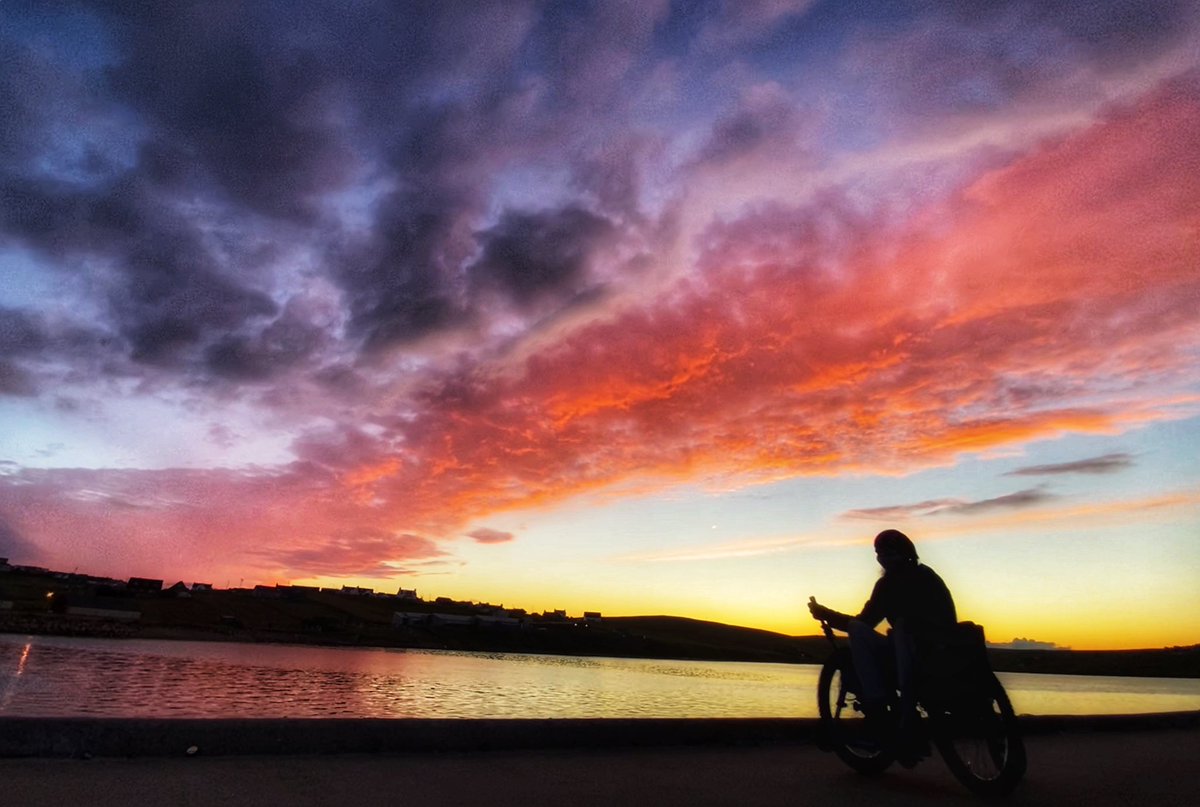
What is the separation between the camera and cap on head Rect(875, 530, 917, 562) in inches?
237

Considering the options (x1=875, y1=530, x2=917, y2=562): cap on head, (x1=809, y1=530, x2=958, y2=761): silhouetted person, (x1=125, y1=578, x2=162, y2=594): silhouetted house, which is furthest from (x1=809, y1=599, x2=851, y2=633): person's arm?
(x1=125, y1=578, x2=162, y2=594): silhouetted house

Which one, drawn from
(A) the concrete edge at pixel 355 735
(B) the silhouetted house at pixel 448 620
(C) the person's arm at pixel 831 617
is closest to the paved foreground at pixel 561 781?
(A) the concrete edge at pixel 355 735

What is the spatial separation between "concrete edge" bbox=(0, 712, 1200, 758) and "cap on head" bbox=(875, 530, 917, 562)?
274cm

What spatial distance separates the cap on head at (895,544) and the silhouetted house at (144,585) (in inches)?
8011

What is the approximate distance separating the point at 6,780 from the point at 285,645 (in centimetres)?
13824

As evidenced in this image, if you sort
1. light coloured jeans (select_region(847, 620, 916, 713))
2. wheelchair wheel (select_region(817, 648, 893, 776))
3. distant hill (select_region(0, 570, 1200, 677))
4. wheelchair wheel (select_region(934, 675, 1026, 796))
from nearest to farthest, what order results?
1. wheelchair wheel (select_region(934, 675, 1026, 796))
2. light coloured jeans (select_region(847, 620, 916, 713))
3. wheelchair wheel (select_region(817, 648, 893, 776))
4. distant hill (select_region(0, 570, 1200, 677))

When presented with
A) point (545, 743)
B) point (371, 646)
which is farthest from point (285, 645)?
point (545, 743)

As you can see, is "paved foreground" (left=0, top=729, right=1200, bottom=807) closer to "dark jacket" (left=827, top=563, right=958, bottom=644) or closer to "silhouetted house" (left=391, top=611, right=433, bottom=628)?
"dark jacket" (left=827, top=563, right=958, bottom=644)

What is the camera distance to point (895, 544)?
605cm

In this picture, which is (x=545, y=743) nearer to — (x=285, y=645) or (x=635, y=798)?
(x=635, y=798)

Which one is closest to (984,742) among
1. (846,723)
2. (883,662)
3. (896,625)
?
(883,662)

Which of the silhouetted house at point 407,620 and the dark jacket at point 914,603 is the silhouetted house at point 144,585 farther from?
the dark jacket at point 914,603

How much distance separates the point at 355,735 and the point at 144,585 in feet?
709

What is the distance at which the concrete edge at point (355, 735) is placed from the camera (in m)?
4.57
